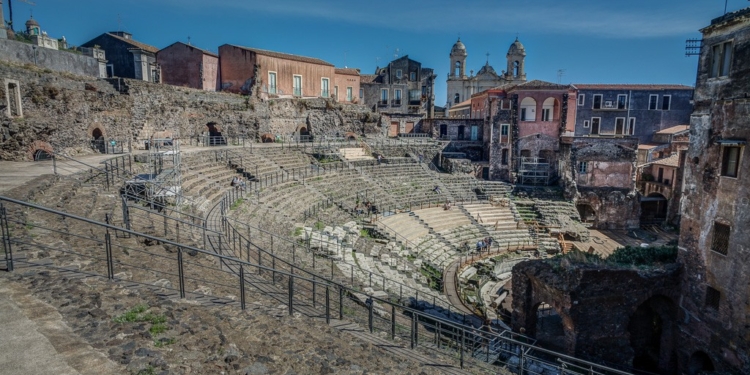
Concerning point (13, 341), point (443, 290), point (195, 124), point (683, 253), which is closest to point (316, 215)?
point (443, 290)

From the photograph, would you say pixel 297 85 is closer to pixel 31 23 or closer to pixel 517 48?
pixel 31 23

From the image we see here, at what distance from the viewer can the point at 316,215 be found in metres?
20.8

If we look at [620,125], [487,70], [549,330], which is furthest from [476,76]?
[549,330]

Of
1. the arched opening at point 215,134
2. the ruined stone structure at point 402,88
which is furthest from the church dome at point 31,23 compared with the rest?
the ruined stone structure at point 402,88

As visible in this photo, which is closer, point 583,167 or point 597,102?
point 583,167

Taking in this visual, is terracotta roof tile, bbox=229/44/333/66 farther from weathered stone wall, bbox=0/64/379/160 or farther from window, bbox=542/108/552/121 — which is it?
window, bbox=542/108/552/121

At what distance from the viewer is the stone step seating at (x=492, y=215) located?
27.7 metres

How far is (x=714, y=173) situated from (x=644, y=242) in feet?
52.4

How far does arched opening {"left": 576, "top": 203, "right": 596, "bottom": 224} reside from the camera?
104 feet

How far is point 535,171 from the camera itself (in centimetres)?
3359

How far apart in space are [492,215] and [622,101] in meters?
22.6

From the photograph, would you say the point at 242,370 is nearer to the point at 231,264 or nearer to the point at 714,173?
the point at 231,264

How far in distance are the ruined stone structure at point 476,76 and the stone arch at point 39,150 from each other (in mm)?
46813

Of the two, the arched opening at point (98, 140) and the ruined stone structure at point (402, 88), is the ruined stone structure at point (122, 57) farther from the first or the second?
the ruined stone structure at point (402, 88)
